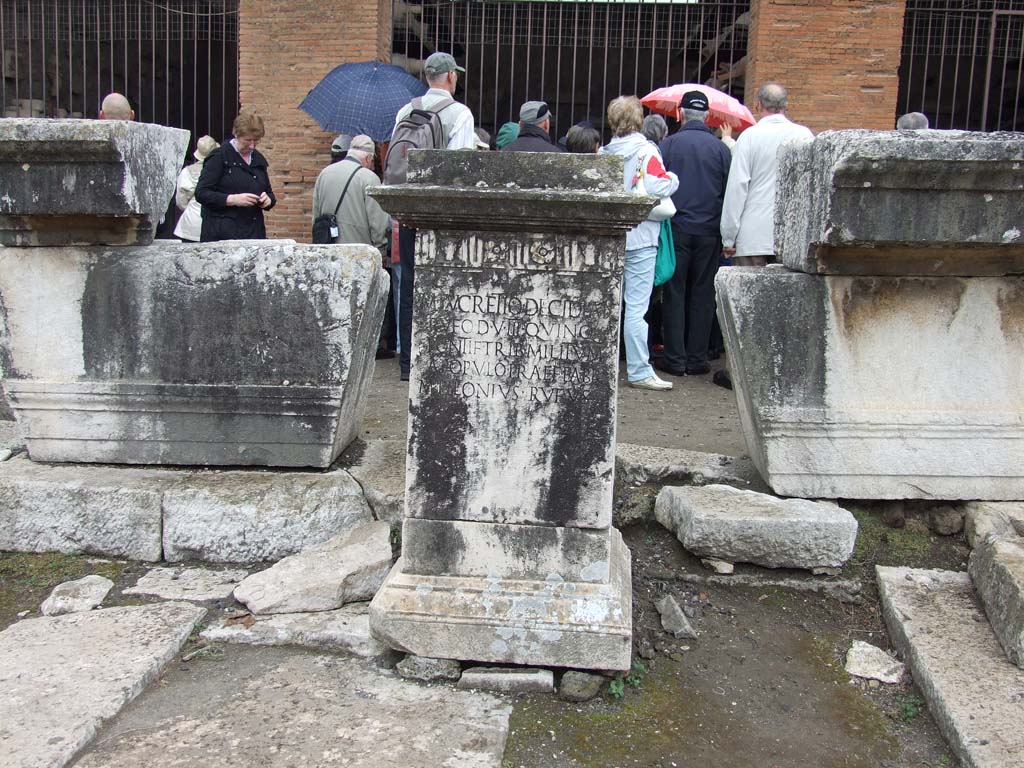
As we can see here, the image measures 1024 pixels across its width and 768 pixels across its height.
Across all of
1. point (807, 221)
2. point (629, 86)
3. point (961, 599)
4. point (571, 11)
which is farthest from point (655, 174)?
point (629, 86)

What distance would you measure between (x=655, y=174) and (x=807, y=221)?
8.44 ft

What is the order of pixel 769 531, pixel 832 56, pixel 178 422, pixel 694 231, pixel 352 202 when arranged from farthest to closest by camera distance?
pixel 832 56, pixel 352 202, pixel 694 231, pixel 178 422, pixel 769 531

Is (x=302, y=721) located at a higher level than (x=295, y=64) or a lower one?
lower

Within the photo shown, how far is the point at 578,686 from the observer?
2.92 meters

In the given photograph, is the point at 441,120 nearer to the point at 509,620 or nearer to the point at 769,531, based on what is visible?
the point at 769,531

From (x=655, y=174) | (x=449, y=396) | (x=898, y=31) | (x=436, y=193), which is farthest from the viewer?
(x=898, y=31)

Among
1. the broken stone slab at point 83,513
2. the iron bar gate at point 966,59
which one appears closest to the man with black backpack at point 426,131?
the broken stone slab at point 83,513

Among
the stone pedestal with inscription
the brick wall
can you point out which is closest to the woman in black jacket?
the stone pedestal with inscription

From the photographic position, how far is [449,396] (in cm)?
298

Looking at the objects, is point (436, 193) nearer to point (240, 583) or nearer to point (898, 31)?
point (240, 583)

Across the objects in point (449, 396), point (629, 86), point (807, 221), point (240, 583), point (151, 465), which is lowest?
point (240, 583)

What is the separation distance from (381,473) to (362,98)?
17.1ft

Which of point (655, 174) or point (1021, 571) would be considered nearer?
point (1021, 571)

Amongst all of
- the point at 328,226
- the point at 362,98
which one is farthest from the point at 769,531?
the point at 362,98
